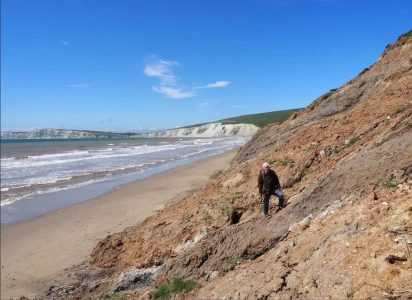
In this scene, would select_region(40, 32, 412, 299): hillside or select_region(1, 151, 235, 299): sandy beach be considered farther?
select_region(1, 151, 235, 299): sandy beach

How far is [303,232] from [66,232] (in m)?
11.7

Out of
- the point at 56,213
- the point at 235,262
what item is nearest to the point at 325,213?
the point at 235,262

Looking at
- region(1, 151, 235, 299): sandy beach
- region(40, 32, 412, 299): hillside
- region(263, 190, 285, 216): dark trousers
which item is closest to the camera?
region(40, 32, 412, 299): hillside

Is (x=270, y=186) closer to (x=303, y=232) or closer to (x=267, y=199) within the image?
(x=267, y=199)

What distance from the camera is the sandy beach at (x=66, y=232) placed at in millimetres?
12273

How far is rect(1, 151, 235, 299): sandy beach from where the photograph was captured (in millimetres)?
12273

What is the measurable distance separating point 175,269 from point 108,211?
1146 centimetres

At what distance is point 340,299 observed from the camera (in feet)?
16.8

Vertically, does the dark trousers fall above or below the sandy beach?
above

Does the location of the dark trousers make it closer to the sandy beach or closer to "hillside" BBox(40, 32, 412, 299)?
"hillside" BBox(40, 32, 412, 299)

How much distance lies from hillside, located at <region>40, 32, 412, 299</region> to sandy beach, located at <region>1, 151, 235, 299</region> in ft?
4.74

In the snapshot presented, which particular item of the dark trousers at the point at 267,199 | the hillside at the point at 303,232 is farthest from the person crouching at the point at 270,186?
the hillside at the point at 303,232

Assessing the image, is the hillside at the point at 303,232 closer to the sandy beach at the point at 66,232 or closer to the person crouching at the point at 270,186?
the person crouching at the point at 270,186

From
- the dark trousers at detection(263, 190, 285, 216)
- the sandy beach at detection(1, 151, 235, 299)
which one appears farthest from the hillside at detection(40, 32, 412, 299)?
the sandy beach at detection(1, 151, 235, 299)
